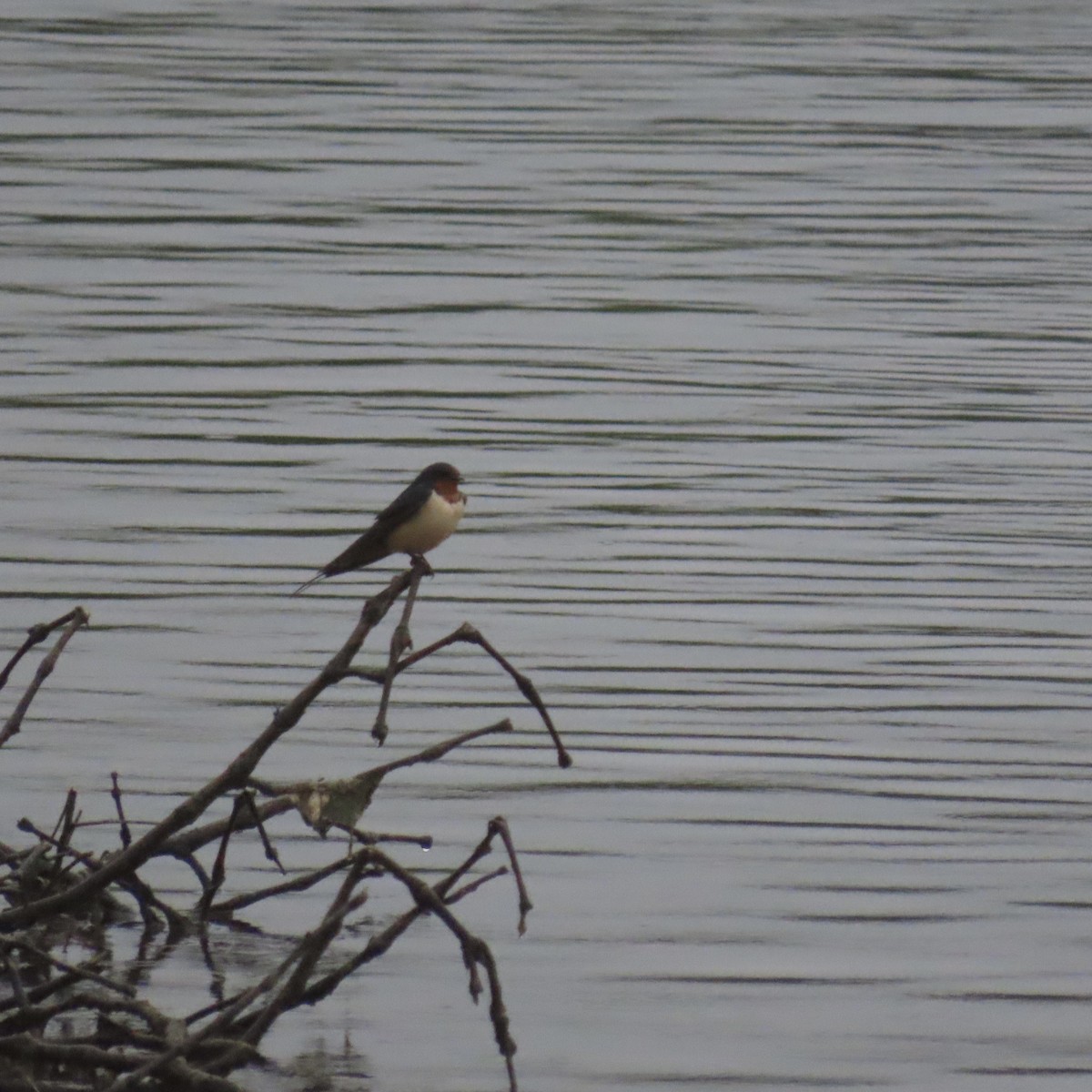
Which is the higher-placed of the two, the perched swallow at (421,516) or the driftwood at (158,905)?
the perched swallow at (421,516)

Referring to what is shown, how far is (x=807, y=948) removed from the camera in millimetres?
8078

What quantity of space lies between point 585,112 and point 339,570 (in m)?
18.9

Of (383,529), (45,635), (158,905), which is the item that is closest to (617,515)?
(383,529)

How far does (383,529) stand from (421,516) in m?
0.13

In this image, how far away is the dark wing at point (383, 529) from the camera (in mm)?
7832

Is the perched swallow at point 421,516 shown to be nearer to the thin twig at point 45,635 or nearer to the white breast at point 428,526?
the white breast at point 428,526

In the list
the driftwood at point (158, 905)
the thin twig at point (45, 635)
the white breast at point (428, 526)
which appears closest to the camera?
the driftwood at point (158, 905)

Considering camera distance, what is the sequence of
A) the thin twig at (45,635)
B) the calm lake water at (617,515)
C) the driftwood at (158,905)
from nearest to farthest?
the driftwood at (158,905) → the thin twig at (45,635) → the calm lake water at (617,515)

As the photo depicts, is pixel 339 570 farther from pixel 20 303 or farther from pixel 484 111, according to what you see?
pixel 484 111

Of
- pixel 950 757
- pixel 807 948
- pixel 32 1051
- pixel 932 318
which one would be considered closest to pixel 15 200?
pixel 932 318

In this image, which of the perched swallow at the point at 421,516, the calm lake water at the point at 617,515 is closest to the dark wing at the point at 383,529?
the perched swallow at the point at 421,516

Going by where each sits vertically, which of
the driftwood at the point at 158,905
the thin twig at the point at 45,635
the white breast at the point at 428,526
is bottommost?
the driftwood at the point at 158,905

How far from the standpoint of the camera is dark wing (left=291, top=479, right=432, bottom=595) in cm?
783

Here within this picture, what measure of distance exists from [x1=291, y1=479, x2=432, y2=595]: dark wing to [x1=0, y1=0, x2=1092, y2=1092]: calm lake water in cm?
101
